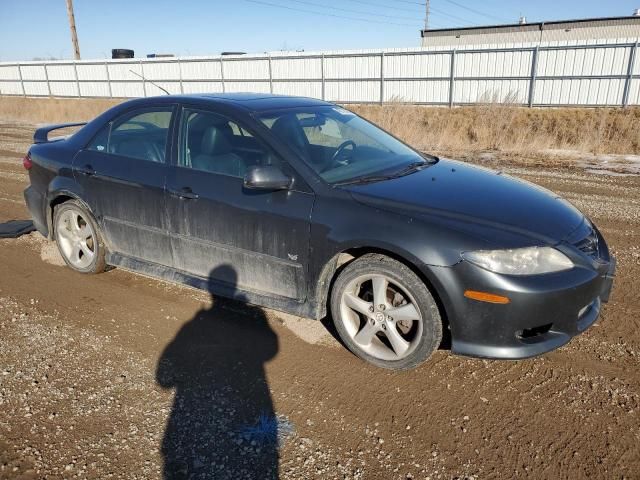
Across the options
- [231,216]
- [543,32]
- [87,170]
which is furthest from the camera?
[543,32]

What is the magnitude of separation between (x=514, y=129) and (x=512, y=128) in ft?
A: 0.40

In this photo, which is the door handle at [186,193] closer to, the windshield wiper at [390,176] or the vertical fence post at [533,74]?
the windshield wiper at [390,176]

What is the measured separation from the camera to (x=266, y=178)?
319cm

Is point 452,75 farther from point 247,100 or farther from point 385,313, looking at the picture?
point 385,313

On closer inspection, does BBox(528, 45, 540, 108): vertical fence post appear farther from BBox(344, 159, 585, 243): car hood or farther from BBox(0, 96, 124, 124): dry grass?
BBox(0, 96, 124, 124): dry grass

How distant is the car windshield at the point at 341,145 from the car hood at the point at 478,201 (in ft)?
0.68

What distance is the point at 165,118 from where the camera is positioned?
13.2 feet

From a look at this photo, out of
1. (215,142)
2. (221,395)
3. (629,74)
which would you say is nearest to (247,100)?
(215,142)

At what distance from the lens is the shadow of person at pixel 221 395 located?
238 centimetres

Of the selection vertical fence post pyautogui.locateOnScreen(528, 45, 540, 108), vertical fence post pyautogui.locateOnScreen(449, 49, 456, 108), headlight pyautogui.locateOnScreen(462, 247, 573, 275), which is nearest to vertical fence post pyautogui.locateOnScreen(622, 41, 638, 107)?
vertical fence post pyautogui.locateOnScreen(528, 45, 540, 108)

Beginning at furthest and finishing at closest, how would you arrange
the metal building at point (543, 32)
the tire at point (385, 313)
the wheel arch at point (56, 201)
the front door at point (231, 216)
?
the metal building at point (543, 32), the wheel arch at point (56, 201), the front door at point (231, 216), the tire at point (385, 313)

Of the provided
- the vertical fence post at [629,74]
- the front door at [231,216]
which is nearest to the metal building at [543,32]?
the vertical fence post at [629,74]

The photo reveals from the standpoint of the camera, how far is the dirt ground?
238cm

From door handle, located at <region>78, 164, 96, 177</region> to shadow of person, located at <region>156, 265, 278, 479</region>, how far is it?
1568mm
